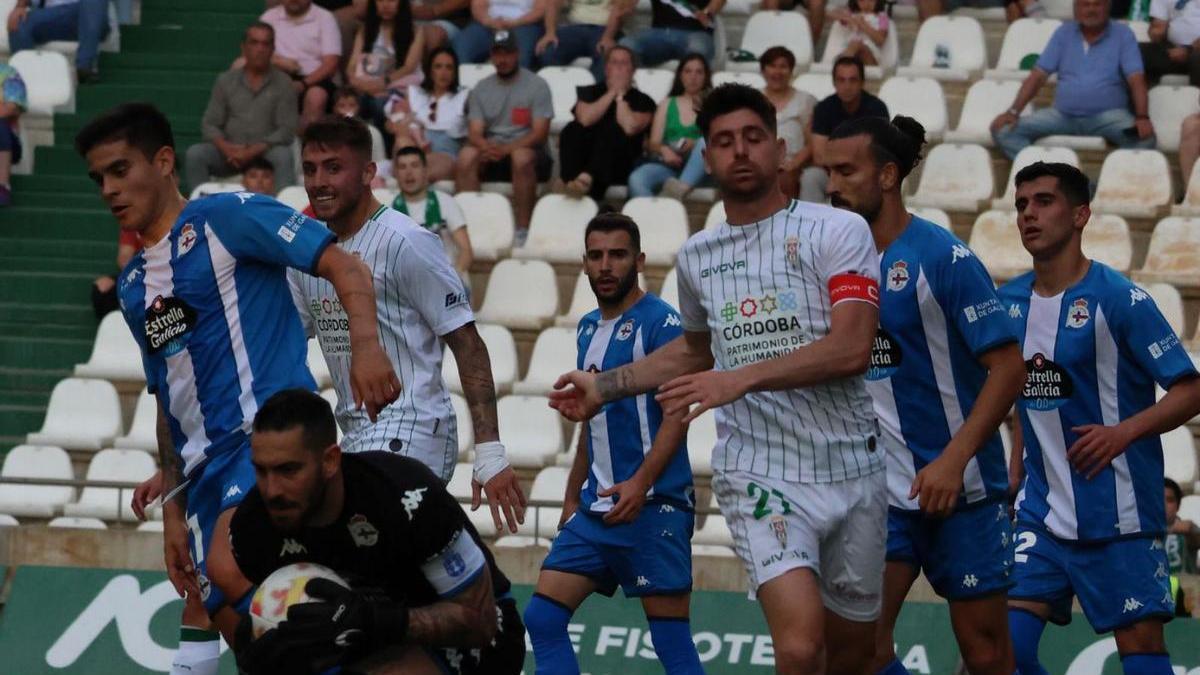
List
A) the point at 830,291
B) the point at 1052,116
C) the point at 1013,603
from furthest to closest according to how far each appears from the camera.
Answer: the point at 1052,116
the point at 1013,603
the point at 830,291

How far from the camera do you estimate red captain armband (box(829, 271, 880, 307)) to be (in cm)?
687

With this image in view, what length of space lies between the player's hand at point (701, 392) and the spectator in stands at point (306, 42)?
10.9 meters

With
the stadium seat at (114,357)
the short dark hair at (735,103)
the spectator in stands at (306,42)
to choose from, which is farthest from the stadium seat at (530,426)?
the short dark hair at (735,103)

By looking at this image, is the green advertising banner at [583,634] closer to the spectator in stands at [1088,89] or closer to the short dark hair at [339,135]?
the short dark hair at [339,135]

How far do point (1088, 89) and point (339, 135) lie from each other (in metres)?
8.82

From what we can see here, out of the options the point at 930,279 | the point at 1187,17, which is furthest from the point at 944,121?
the point at 930,279

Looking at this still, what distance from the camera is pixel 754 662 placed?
11.3 metres

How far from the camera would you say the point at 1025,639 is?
8406 mm

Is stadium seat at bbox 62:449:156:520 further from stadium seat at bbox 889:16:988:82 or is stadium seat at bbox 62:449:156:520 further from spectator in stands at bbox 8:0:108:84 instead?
stadium seat at bbox 889:16:988:82

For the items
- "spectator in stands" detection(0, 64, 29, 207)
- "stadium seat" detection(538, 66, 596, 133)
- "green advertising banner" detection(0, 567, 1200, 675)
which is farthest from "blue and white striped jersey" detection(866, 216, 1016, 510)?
"spectator in stands" detection(0, 64, 29, 207)

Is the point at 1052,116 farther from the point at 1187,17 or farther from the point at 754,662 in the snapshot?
the point at 754,662

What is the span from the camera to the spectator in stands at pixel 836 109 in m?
14.7

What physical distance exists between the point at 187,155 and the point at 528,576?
578cm

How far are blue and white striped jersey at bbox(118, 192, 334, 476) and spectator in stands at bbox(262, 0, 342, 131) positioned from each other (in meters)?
10.0
